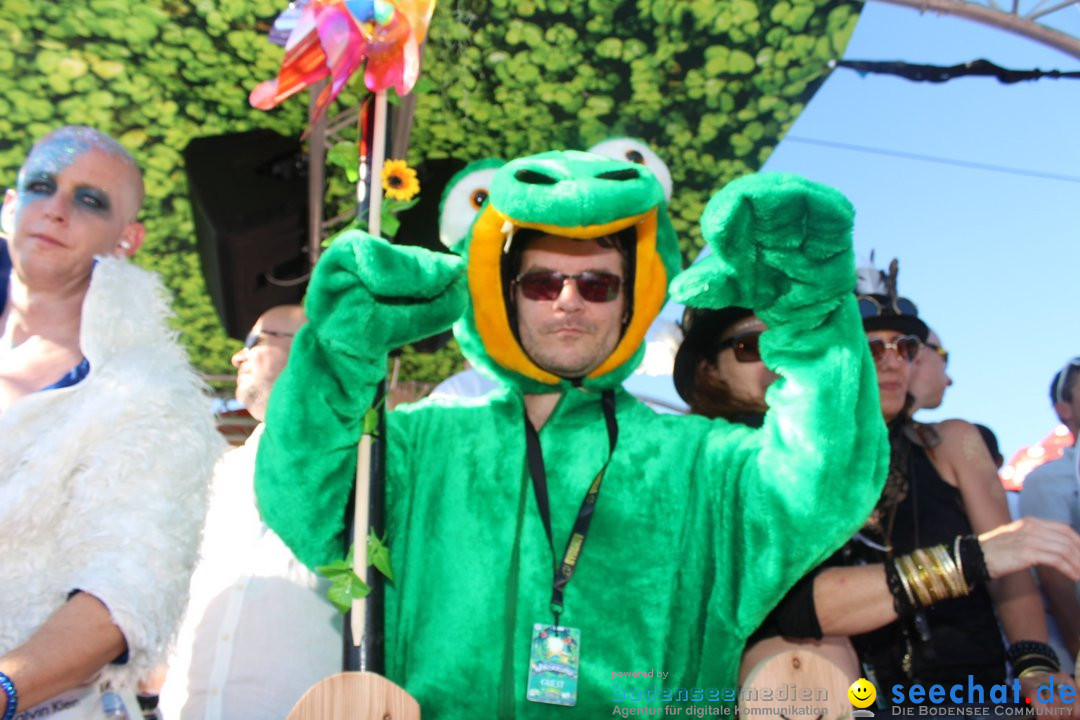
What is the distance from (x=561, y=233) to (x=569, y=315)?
174mm

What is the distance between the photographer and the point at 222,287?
4535 mm

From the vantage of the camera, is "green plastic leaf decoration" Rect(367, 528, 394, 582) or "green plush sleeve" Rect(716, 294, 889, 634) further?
"green plastic leaf decoration" Rect(367, 528, 394, 582)


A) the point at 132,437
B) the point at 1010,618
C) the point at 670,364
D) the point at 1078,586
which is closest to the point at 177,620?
the point at 132,437

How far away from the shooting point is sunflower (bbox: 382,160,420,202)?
2068mm

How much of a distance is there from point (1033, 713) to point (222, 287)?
370 centimetres

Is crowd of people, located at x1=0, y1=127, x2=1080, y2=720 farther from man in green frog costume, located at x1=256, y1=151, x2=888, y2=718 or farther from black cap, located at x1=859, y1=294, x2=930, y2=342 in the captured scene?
black cap, located at x1=859, y1=294, x2=930, y2=342

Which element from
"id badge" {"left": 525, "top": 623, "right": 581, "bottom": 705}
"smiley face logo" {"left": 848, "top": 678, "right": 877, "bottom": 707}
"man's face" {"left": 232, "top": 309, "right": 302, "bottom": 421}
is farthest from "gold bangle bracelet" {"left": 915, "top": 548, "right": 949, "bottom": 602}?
"man's face" {"left": 232, "top": 309, "right": 302, "bottom": 421}

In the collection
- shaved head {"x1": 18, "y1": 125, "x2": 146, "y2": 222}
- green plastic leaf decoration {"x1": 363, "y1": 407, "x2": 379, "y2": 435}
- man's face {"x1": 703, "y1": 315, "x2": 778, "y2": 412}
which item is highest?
shaved head {"x1": 18, "y1": 125, "x2": 146, "y2": 222}

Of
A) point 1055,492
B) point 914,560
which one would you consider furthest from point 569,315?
point 1055,492

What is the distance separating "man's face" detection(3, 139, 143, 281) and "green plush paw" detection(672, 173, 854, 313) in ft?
4.66

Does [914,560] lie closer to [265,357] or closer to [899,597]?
[899,597]

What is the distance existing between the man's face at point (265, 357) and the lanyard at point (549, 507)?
116 centimetres

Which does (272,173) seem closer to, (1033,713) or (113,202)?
(113,202)

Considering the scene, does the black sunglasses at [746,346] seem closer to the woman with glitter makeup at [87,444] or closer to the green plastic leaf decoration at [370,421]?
the green plastic leaf decoration at [370,421]
